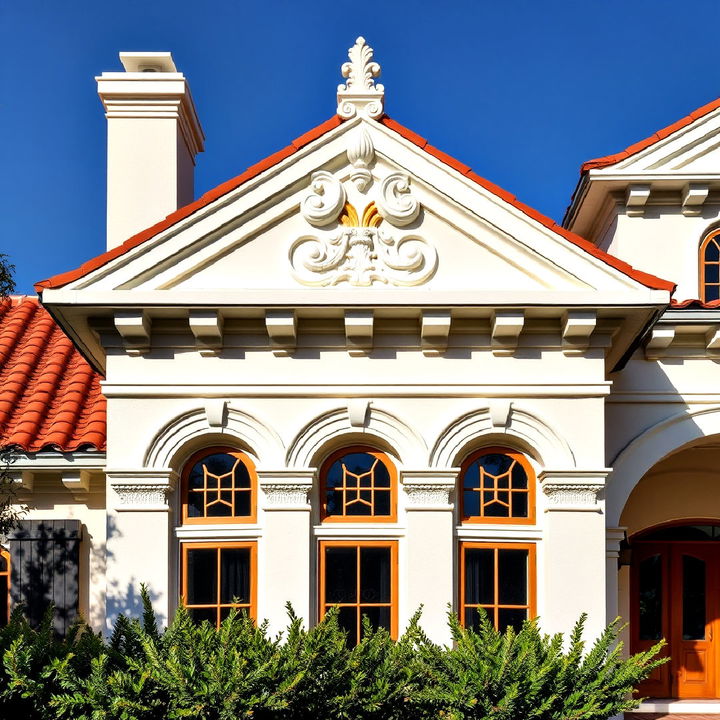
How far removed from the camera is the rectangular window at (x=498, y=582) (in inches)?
416

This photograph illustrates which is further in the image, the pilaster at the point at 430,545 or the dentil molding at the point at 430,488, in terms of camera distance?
the dentil molding at the point at 430,488

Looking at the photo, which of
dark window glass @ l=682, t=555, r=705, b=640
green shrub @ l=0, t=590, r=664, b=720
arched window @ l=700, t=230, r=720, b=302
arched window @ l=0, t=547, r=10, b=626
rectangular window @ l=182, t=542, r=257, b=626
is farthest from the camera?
dark window glass @ l=682, t=555, r=705, b=640

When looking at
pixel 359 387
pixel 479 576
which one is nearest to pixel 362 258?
pixel 359 387

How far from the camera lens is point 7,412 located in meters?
12.4

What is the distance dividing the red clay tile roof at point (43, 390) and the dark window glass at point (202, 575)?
1786 millimetres

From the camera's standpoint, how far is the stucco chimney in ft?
48.8

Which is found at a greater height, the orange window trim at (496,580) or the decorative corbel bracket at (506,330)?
the decorative corbel bracket at (506,330)

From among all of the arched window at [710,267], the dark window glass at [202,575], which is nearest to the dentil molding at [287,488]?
the dark window glass at [202,575]

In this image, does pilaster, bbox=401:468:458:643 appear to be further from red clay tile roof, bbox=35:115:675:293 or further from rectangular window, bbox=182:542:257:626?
red clay tile roof, bbox=35:115:675:293

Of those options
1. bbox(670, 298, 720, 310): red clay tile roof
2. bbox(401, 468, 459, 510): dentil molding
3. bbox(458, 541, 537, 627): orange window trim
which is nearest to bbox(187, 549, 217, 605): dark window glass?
bbox(401, 468, 459, 510): dentil molding

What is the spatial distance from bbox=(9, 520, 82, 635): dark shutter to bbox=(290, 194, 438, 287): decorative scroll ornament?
390 centimetres

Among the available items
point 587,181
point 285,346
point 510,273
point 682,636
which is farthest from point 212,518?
point 682,636

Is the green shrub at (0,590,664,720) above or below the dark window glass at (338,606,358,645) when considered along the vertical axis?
below

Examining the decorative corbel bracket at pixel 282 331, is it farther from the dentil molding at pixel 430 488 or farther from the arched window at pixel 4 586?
the arched window at pixel 4 586
